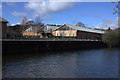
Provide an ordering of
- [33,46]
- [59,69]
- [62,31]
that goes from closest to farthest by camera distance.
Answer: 1. [59,69]
2. [33,46]
3. [62,31]

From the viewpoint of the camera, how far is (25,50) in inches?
1449

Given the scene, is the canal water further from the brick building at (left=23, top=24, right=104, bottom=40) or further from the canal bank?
the brick building at (left=23, top=24, right=104, bottom=40)

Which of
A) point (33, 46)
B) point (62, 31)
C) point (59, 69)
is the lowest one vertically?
point (59, 69)

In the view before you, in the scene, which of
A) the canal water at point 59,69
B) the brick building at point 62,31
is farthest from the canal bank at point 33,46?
the brick building at point 62,31

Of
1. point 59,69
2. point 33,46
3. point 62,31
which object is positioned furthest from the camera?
point 62,31

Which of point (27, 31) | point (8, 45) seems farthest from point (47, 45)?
point (27, 31)

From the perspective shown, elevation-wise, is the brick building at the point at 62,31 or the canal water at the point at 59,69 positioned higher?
the brick building at the point at 62,31

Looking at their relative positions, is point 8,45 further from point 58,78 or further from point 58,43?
point 58,78

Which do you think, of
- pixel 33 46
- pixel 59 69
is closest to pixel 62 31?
pixel 33 46

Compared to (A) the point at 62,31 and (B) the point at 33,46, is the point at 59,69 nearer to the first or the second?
(B) the point at 33,46

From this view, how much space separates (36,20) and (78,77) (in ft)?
214

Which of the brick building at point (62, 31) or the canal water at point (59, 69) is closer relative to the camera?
the canal water at point (59, 69)

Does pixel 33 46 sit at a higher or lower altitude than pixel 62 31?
lower

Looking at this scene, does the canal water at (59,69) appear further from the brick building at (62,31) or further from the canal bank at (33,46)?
the brick building at (62,31)
